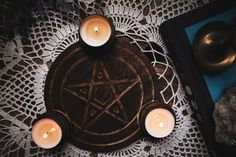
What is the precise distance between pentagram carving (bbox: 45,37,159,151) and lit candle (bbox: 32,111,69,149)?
0.05 metres

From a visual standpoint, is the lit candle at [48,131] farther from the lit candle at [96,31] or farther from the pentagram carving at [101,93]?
the lit candle at [96,31]

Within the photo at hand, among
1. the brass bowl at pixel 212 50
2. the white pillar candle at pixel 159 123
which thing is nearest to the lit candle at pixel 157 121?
the white pillar candle at pixel 159 123

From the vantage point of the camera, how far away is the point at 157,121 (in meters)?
0.87

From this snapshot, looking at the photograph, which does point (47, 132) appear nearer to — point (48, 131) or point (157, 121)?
point (48, 131)

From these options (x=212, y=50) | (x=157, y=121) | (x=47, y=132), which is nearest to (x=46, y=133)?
(x=47, y=132)

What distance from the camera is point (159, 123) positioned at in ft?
2.84

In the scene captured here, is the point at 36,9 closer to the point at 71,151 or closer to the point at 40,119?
the point at 40,119

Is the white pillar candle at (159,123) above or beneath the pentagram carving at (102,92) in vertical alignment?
beneath

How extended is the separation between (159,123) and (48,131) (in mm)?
309

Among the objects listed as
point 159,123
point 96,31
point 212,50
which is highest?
point 96,31

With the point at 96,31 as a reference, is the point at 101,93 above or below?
below

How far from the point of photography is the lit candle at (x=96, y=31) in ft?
2.79

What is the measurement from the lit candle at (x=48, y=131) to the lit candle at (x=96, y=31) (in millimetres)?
231

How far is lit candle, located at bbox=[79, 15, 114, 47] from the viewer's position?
85cm
